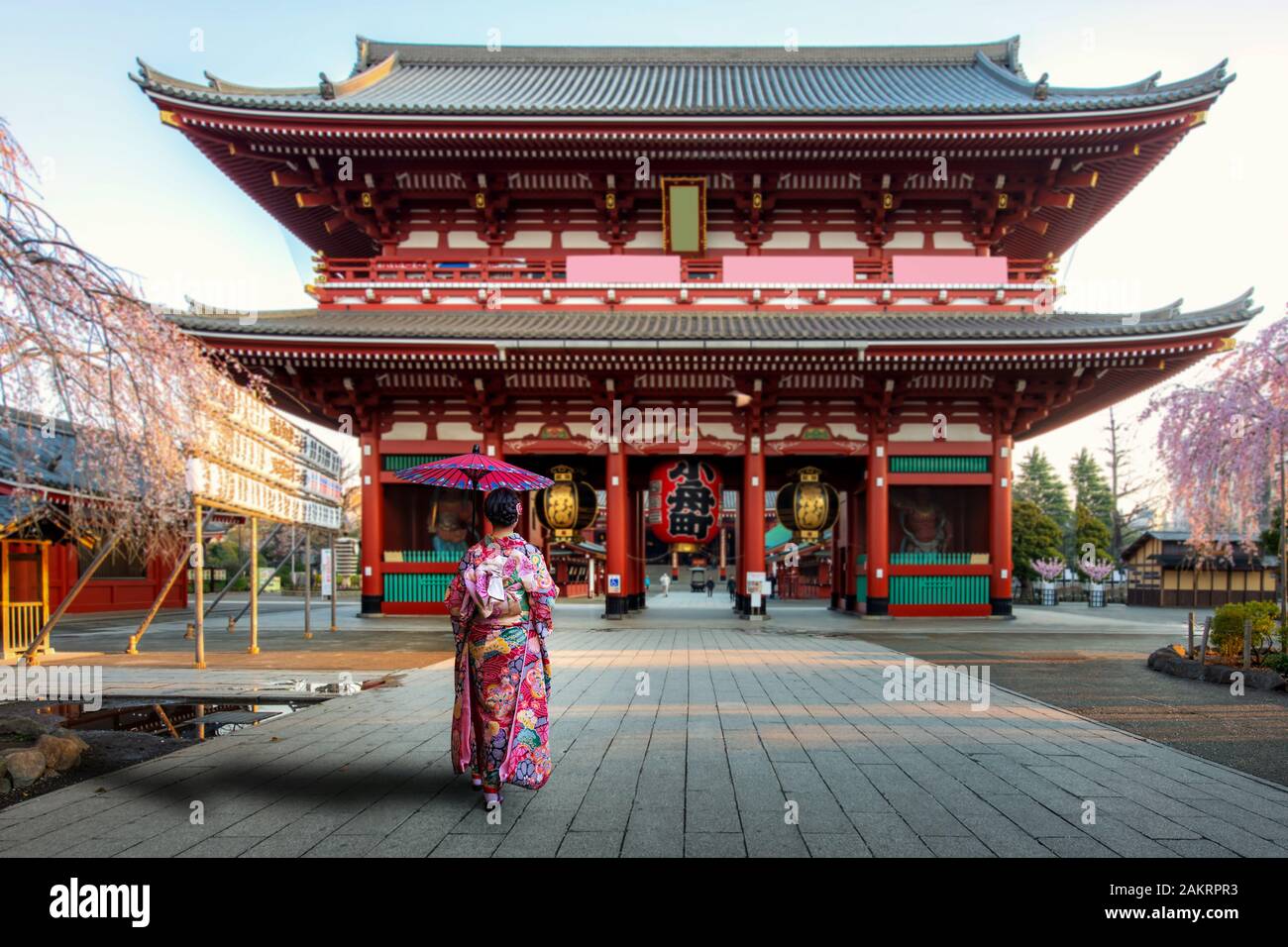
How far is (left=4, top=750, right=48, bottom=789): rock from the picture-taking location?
519 cm

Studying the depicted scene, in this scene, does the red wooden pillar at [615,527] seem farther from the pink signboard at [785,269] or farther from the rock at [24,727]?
the rock at [24,727]

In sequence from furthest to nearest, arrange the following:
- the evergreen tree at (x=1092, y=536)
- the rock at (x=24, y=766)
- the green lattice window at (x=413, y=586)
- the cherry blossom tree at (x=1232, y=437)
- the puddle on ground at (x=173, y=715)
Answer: the evergreen tree at (x=1092, y=536)
the green lattice window at (x=413, y=586)
the cherry blossom tree at (x=1232, y=437)
the puddle on ground at (x=173, y=715)
the rock at (x=24, y=766)

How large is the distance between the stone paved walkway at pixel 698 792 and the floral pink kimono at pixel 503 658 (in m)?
0.33

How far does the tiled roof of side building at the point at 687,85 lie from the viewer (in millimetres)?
15719

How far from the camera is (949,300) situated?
17.7m

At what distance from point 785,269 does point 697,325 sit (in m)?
3.31

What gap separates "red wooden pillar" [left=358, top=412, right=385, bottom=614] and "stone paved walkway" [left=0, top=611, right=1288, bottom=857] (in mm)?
9843

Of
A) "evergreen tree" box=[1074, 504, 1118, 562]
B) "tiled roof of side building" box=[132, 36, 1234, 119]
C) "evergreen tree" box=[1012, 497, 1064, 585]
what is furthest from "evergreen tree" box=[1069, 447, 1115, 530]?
"tiled roof of side building" box=[132, 36, 1234, 119]

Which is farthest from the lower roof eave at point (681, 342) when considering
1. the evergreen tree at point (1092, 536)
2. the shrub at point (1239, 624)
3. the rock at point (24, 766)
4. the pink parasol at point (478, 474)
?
the evergreen tree at point (1092, 536)

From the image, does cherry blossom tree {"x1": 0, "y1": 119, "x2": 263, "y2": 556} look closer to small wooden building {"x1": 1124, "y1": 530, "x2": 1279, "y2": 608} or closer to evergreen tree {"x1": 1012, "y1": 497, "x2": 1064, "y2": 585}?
evergreen tree {"x1": 1012, "y1": 497, "x2": 1064, "y2": 585}

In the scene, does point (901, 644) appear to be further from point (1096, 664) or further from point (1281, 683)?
point (1281, 683)

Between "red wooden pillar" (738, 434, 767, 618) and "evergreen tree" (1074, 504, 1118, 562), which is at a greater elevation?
"red wooden pillar" (738, 434, 767, 618)

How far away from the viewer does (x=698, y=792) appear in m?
4.99

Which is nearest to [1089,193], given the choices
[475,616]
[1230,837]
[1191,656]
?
[1191,656]
